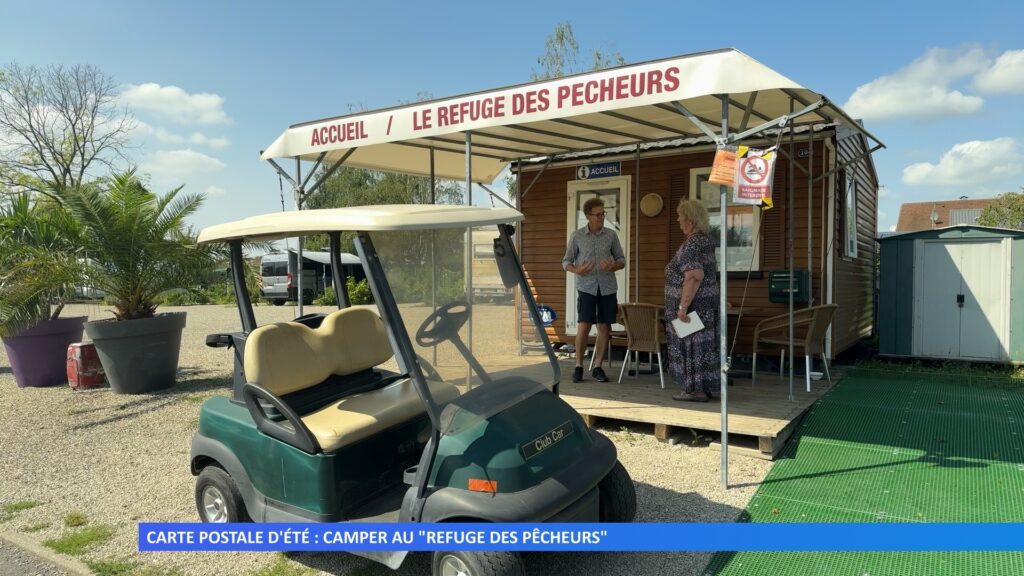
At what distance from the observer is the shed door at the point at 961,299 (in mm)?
7961

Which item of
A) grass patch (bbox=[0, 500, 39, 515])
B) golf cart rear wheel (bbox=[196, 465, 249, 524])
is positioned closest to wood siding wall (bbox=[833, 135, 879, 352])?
golf cart rear wheel (bbox=[196, 465, 249, 524])

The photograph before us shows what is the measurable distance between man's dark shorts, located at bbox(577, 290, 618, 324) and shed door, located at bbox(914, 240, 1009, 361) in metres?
4.75

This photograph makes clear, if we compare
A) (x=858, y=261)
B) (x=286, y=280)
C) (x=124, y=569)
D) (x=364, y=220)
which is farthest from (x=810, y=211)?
(x=286, y=280)

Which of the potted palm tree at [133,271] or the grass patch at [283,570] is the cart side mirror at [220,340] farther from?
the potted palm tree at [133,271]

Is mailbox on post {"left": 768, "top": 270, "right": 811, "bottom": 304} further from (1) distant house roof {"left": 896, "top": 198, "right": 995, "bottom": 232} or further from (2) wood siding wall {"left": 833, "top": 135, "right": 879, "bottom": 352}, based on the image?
(1) distant house roof {"left": 896, "top": 198, "right": 995, "bottom": 232}

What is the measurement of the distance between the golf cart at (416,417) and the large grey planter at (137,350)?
4.65 metres

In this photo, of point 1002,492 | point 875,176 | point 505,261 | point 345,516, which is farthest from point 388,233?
point 875,176

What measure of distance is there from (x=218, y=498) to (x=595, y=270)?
13.1ft

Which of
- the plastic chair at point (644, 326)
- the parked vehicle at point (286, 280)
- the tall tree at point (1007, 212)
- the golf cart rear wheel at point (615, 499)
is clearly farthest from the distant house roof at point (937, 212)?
the golf cart rear wheel at point (615, 499)

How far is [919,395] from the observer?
644cm

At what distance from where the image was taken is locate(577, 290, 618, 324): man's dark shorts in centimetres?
639

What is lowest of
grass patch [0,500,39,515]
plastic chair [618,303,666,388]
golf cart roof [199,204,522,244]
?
grass patch [0,500,39,515]

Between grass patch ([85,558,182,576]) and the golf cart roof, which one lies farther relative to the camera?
grass patch ([85,558,182,576])

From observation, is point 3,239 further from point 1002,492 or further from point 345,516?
point 1002,492
